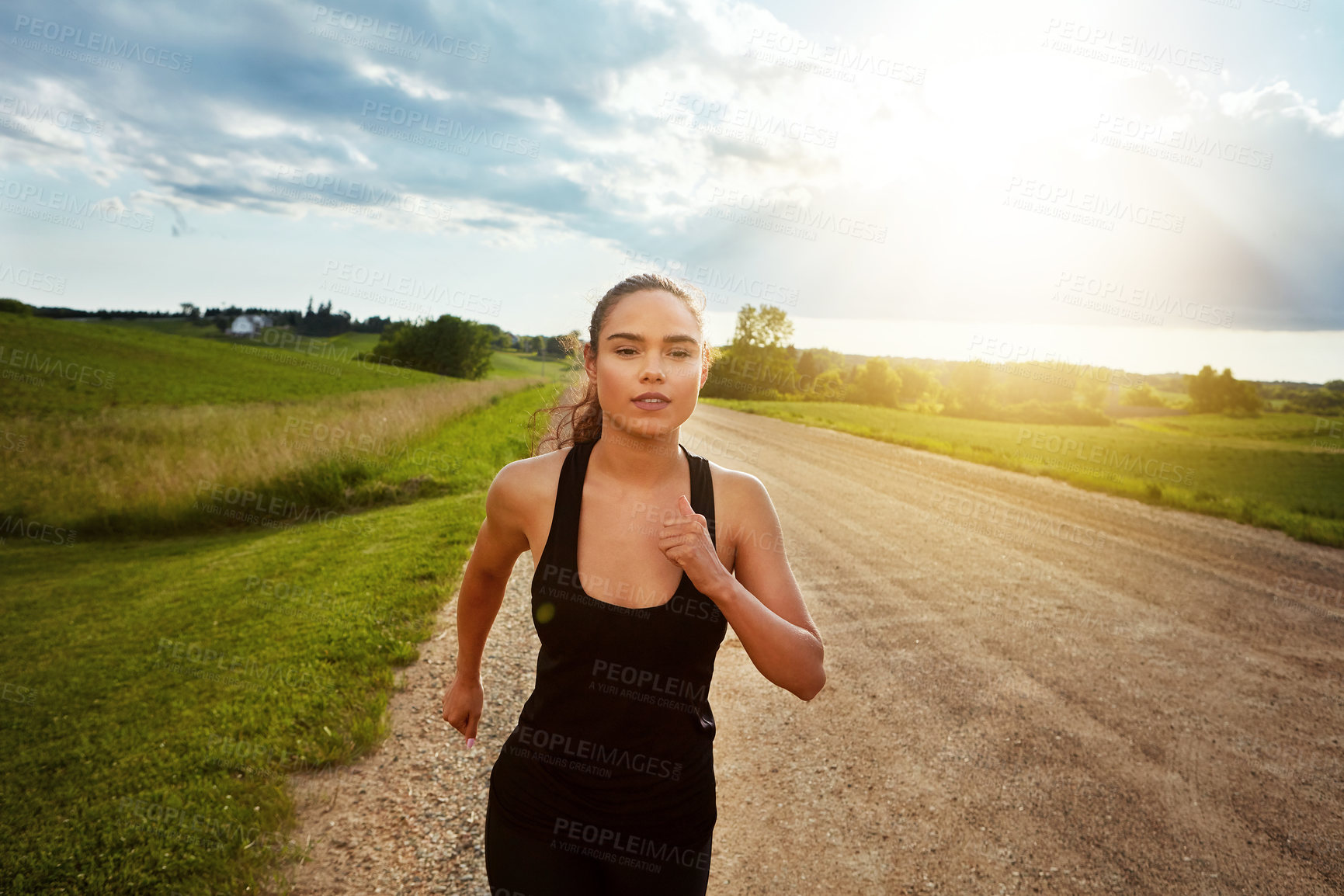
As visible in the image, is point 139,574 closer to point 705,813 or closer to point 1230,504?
point 705,813

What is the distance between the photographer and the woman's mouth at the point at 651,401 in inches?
70.9

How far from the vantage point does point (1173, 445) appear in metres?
30.0

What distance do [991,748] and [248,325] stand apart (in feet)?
320

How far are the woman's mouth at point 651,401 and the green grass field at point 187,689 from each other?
117 inches

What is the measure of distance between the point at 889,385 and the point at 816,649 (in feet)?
211

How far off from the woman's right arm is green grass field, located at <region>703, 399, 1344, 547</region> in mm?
14209

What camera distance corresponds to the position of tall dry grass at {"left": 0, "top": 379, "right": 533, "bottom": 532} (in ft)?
31.1

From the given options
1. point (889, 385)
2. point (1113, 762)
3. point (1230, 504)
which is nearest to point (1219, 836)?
point (1113, 762)
